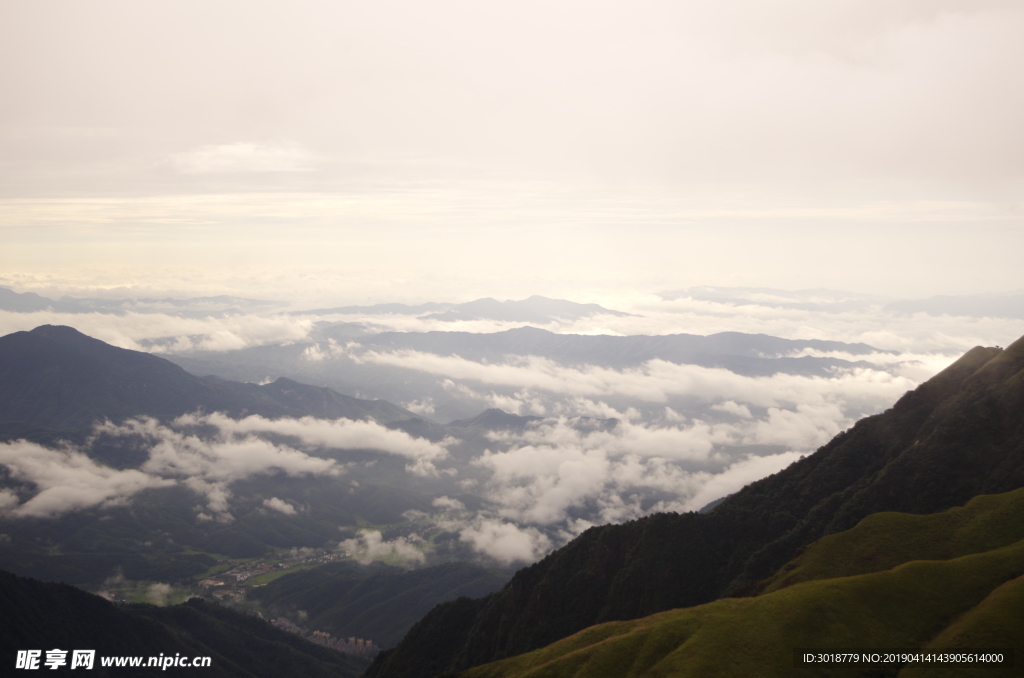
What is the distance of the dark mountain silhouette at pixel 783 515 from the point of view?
149500 mm

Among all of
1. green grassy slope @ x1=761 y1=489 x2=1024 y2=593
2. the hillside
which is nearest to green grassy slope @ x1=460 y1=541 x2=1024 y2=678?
the hillside

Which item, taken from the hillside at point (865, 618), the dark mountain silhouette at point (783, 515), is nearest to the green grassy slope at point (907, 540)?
the hillside at point (865, 618)

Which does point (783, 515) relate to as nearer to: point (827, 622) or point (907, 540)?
point (907, 540)

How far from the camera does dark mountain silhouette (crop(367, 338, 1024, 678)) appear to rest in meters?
150

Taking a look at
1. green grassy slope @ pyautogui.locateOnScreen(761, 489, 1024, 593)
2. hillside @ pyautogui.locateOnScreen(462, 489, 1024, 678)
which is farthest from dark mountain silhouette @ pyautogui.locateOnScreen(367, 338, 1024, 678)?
hillside @ pyautogui.locateOnScreen(462, 489, 1024, 678)

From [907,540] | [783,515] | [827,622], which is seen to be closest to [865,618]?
[827,622]

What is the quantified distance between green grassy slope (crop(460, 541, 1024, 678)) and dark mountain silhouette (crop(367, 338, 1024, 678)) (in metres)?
45.9

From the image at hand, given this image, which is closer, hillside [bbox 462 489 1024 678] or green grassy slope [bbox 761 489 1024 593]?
hillside [bbox 462 489 1024 678]

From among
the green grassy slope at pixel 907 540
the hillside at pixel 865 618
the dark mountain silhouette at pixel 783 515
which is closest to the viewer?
the hillside at pixel 865 618

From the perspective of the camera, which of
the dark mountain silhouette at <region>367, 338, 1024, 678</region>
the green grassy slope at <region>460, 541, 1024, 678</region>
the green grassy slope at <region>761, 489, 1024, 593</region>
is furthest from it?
the dark mountain silhouette at <region>367, 338, 1024, 678</region>

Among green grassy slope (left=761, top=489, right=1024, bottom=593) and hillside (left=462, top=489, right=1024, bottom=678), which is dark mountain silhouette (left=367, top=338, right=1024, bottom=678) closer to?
green grassy slope (left=761, top=489, right=1024, bottom=593)

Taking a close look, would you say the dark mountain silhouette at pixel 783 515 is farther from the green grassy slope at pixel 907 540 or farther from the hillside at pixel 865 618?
the hillside at pixel 865 618

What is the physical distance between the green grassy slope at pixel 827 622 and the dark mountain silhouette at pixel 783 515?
45.9 metres

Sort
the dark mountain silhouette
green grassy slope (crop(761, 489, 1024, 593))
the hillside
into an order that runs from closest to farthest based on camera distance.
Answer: the hillside, green grassy slope (crop(761, 489, 1024, 593)), the dark mountain silhouette
